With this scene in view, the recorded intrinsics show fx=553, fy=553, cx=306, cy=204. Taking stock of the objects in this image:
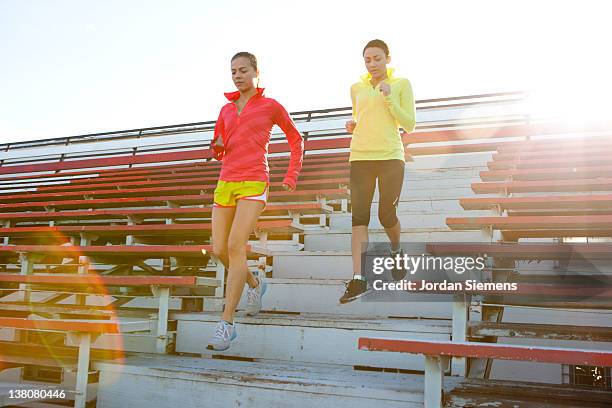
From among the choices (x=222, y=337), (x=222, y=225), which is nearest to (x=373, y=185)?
(x=222, y=225)

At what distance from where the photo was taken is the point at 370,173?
9.55ft

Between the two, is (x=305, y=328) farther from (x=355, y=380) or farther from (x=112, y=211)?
(x=112, y=211)

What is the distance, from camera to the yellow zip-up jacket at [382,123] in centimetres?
288

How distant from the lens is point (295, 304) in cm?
329

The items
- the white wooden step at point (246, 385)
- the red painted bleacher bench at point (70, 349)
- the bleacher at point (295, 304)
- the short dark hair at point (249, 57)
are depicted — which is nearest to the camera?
the white wooden step at point (246, 385)

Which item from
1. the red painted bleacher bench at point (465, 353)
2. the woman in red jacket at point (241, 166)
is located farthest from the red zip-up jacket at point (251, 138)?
the red painted bleacher bench at point (465, 353)

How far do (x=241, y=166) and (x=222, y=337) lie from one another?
32.3 inches

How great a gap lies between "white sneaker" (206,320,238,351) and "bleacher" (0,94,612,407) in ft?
0.37

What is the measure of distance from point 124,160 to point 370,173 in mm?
6474

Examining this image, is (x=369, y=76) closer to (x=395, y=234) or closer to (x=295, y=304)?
(x=395, y=234)

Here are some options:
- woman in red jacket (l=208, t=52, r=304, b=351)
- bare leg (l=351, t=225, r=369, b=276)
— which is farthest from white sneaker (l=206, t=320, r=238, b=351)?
bare leg (l=351, t=225, r=369, b=276)

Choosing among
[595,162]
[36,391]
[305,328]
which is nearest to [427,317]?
[305,328]

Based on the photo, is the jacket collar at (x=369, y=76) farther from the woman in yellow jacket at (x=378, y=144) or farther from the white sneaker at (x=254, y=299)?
the white sneaker at (x=254, y=299)

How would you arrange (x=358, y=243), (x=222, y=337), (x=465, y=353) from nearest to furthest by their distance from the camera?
(x=465, y=353) < (x=222, y=337) < (x=358, y=243)
